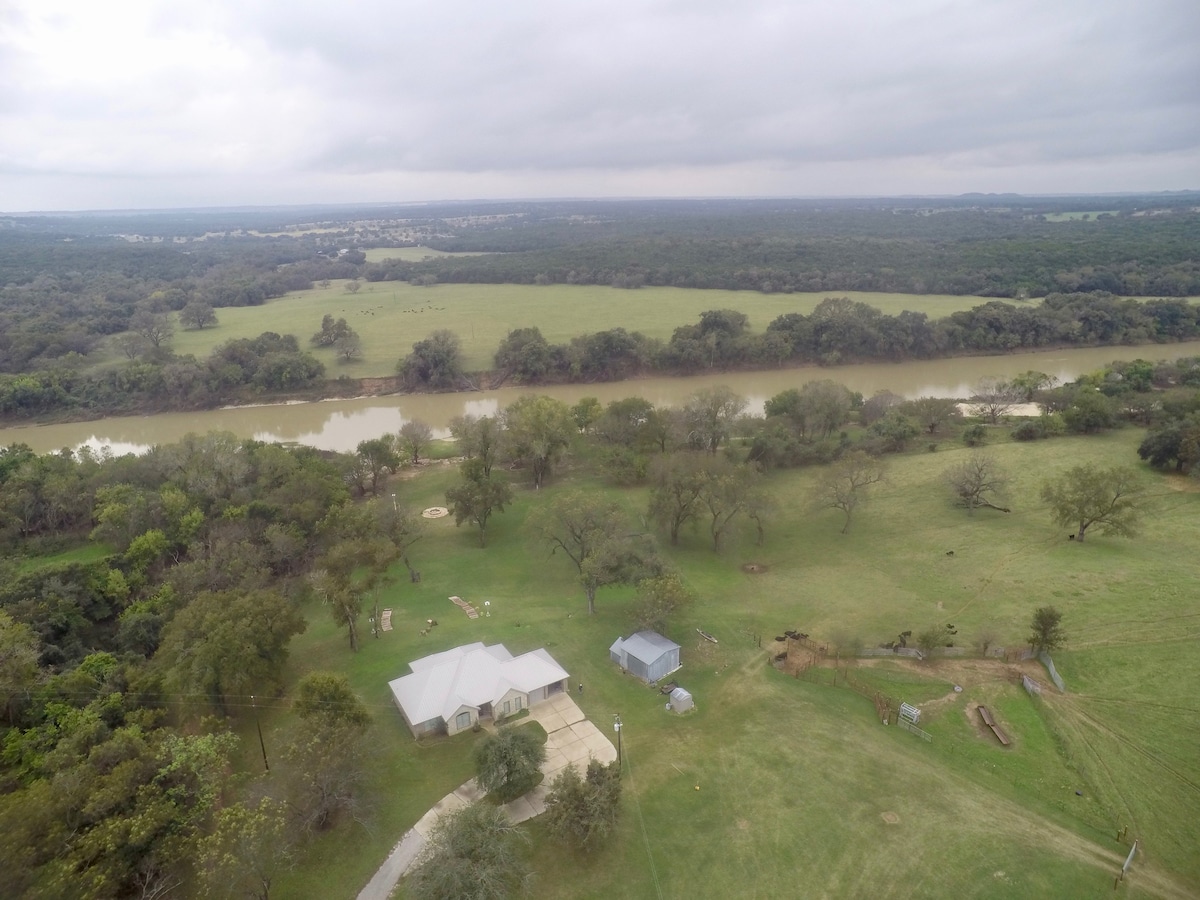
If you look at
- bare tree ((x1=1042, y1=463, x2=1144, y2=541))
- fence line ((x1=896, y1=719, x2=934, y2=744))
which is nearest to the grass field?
fence line ((x1=896, y1=719, x2=934, y2=744))

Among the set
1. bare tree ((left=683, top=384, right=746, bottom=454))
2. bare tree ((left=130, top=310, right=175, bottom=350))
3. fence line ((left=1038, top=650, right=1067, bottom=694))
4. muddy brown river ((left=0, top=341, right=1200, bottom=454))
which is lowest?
muddy brown river ((left=0, top=341, right=1200, bottom=454))

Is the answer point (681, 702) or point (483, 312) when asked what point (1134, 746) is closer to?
point (681, 702)

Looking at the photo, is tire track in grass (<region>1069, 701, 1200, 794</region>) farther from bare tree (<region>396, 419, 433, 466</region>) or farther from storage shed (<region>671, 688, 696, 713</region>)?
bare tree (<region>396, 419, 433, 466</region>)

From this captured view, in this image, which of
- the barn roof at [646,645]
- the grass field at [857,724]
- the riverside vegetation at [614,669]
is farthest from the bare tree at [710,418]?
the barn roof at [646,645]

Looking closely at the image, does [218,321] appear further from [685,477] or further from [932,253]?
[932,253]

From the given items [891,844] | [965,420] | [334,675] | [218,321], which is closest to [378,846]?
[334,675]

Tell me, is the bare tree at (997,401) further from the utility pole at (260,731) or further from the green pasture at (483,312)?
the utility pole at (260,731)

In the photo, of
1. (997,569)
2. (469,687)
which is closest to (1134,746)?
(997,569)
